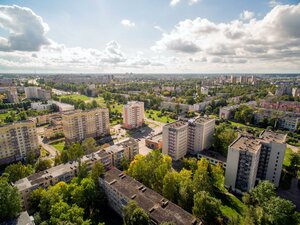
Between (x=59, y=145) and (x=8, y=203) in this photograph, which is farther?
(x=59, y=145)

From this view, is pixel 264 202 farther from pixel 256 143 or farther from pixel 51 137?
pixel 51 137

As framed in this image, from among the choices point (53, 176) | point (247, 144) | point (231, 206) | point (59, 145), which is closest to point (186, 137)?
point (247, 144)

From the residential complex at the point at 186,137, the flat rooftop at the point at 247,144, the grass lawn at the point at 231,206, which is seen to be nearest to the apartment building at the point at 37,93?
the residential complex at the point at 186,137

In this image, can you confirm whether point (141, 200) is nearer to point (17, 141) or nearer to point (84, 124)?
point (17, 141)

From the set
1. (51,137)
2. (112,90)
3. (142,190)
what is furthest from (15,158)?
(112,90)

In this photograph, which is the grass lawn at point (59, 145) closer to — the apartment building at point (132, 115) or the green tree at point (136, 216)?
the apartment building at point (132, 115)

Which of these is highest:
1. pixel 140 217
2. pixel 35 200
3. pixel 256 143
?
pixel 256 143
